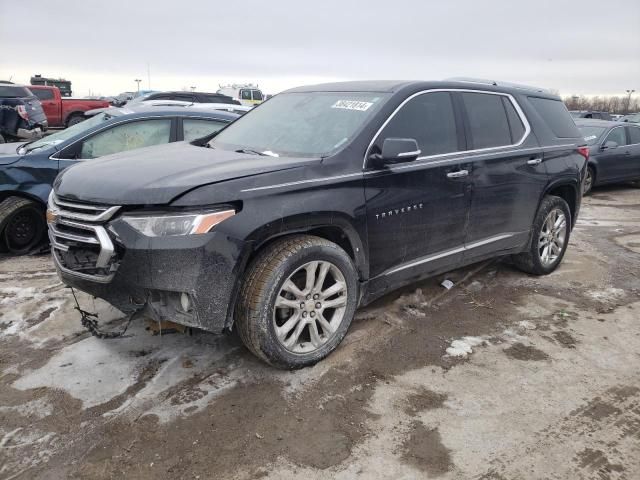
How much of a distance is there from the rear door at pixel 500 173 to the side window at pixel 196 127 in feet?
10.6

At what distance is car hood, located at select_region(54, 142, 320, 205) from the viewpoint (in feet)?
9.56

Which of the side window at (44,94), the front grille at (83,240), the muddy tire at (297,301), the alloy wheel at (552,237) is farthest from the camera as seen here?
the side window at (44,94)

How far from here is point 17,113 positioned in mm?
13672

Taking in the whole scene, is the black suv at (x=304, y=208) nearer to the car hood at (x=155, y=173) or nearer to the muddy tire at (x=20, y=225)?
the car hood at (x=155, y=173)

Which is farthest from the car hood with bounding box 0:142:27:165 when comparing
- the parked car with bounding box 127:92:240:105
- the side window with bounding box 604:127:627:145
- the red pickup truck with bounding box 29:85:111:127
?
the red pickup truck with bounding box 29:85:111:127

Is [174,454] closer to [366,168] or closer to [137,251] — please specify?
[137,251]

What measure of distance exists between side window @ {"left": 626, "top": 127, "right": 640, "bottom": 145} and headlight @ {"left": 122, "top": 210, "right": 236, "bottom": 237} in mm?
11779

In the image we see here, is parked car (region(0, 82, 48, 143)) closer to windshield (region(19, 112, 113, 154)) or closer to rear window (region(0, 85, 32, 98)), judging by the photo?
rear window (region(0, 85, 32, 98))

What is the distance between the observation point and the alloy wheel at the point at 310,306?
3.24 meters

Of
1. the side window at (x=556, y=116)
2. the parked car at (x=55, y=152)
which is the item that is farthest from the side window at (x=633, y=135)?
the parked car at (x=55, y=152)

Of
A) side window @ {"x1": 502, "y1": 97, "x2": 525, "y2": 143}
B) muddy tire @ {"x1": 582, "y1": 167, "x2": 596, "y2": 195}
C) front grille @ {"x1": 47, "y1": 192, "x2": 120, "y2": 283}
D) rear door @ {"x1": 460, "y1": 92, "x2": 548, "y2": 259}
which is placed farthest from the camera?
muddy tire @ {"x1": 582, "y1": 167, "x2": 596, "y2": 195}

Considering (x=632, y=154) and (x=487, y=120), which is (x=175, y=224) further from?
(x=632, y=154)

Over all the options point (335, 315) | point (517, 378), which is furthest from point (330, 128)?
point (517, 378)

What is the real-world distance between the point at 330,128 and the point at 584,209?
7.34 m
